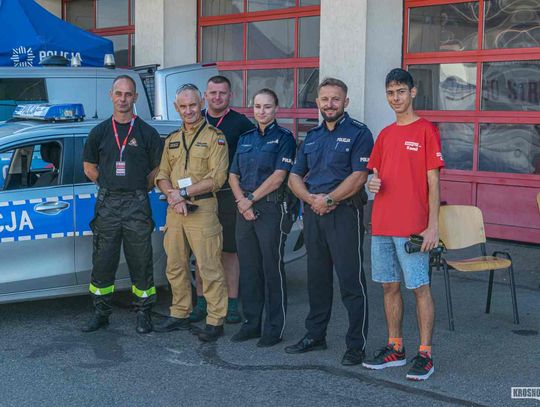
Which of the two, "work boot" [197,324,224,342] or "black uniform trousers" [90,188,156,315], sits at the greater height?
"black uniform trousers" [90,188,156,315]

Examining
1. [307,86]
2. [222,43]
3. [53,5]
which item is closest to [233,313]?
[307,86]

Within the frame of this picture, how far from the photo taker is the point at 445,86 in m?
10.0

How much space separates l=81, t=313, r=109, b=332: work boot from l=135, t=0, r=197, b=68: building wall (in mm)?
6910

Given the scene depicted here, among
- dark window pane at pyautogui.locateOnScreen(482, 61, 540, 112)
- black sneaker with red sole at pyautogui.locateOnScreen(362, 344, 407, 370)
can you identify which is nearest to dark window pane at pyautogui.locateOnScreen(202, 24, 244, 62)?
dark window pane at pyautogui.locateOnScreen(482, 61, 540, 112)

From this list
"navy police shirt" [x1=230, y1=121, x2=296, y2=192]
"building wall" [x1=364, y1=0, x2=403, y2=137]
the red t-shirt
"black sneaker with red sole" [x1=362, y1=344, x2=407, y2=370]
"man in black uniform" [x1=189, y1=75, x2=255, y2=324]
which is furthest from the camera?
"building wall" [x1=364, y1=0, x2=403, y2=137]

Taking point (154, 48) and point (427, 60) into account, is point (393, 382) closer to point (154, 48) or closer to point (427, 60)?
point (427, 60)

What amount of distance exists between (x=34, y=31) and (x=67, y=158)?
4.83 m

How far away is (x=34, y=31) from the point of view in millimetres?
10648

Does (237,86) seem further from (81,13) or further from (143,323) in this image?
(143,323)

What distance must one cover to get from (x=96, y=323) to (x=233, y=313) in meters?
1.08

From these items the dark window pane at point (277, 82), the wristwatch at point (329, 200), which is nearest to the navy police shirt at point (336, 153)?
the wristwatch at point (329, 200)

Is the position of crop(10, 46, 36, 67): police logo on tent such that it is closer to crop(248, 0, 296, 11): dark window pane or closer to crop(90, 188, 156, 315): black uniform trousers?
crop(248, 0, 296, 11): dark window pane

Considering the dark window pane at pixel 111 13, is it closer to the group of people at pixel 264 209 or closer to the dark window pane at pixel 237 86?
the dark window pane at pixel 237 86

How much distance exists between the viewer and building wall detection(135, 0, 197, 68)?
12.6m
